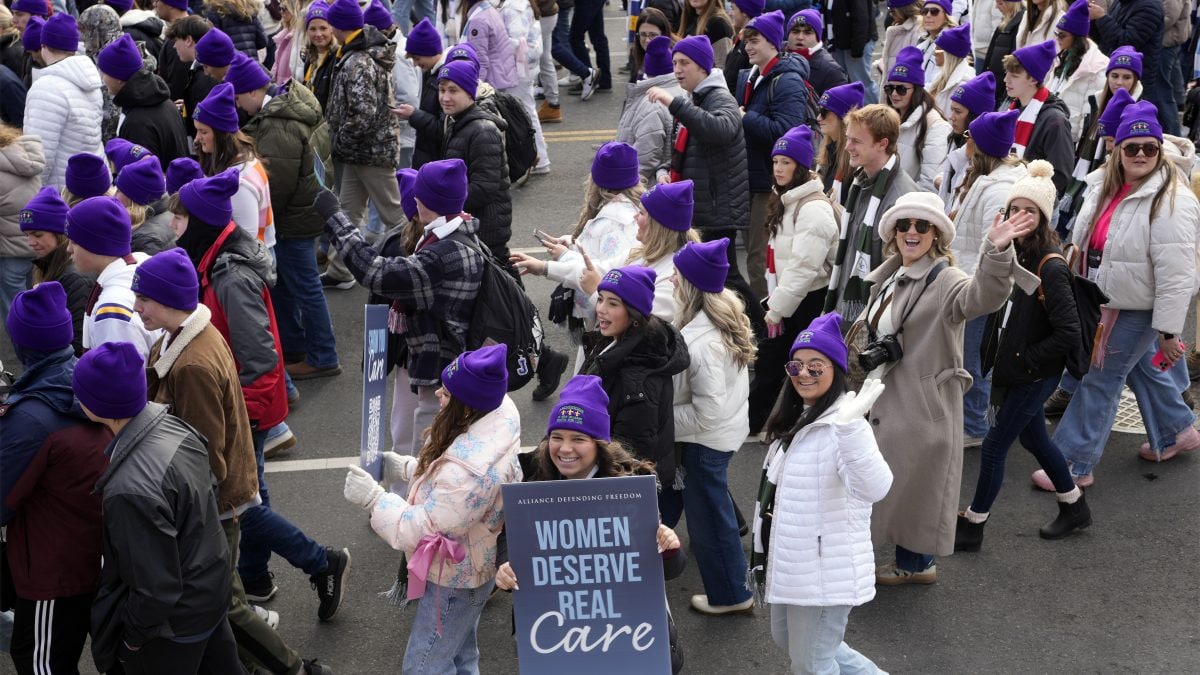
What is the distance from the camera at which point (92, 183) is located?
710 centimetres

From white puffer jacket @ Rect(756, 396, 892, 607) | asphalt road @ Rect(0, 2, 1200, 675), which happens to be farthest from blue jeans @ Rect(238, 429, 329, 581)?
white puffer jacket @ Rect(756, 396, 892, 607)

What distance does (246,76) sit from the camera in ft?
28.1

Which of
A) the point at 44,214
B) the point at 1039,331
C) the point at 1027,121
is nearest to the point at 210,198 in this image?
the point at 44,214

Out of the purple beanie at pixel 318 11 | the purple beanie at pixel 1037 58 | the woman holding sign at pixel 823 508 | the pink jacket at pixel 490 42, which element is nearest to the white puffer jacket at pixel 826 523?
the woman holding sign at pixel 823 508

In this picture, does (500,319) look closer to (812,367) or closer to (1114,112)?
(812,367)

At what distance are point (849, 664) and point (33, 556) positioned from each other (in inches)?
122

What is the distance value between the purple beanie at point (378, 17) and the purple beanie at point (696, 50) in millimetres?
2850

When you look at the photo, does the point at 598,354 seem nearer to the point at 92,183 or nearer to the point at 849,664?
the point at 849,664

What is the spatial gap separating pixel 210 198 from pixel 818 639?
3.43 meters

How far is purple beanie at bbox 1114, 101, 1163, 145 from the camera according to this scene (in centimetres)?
688

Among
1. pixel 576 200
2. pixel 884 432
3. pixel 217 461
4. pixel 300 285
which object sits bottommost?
pixel 576 200

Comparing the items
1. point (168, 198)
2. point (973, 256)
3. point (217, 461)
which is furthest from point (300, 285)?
point (973, 256)

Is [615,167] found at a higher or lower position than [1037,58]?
lower

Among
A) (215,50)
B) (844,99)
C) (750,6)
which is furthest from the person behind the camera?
(750,6)
